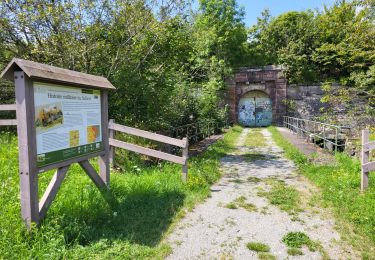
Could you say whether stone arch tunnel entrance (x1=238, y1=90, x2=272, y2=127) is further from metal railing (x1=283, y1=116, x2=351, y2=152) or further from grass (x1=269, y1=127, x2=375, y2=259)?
grass (x1=269, y1=127, x2=375, y2=259)

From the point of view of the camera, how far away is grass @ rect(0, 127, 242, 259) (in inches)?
121

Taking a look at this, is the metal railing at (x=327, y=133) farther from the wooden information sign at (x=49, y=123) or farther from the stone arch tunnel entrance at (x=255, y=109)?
the stone arch tunnel entrance at (x=255, y=109)

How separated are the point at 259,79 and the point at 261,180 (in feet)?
57.6

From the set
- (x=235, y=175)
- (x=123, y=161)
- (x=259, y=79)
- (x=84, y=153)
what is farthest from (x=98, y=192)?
(x=259, y=79)

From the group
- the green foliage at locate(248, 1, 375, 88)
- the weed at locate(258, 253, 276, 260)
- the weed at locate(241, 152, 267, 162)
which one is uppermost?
the green foliage at locate(248, 1, 375, 88)

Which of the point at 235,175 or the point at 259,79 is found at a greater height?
the point at 259,79

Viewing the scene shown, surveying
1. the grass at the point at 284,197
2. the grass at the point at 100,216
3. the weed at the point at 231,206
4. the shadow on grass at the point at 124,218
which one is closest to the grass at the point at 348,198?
the grass at the point at 284,197

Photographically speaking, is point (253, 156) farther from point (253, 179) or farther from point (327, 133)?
point (327, 133)

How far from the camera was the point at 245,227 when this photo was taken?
13.4 feet

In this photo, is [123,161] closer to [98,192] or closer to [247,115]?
[98,192]

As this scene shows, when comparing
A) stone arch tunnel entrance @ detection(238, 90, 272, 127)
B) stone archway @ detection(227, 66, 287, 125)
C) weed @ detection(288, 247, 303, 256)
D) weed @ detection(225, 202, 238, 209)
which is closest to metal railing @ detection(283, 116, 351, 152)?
weed @ detection(225, 202, 238, 209)

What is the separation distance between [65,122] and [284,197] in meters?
3.67

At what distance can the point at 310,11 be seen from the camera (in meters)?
27.1

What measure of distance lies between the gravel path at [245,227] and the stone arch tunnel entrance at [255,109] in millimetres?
17755
